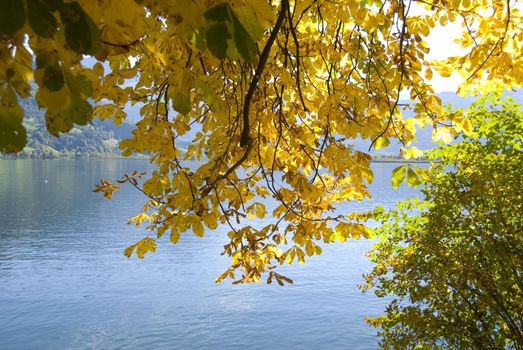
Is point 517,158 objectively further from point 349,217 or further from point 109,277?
point 109,277

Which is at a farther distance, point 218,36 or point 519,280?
point 519,280

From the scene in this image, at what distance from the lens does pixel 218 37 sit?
1112 mm

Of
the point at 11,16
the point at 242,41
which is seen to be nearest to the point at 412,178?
the point at 242,41

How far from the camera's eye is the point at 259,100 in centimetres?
389

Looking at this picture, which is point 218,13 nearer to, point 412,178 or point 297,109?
point 412,178

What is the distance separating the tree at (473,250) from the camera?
10.3m

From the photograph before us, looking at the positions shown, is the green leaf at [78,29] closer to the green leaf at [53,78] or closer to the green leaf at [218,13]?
the green leaf at [53,78]

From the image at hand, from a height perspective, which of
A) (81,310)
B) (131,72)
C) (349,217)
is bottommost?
(81,310)

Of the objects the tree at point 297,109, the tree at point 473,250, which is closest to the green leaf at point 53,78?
the tree at point 297,109

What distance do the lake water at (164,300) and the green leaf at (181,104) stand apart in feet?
67.5

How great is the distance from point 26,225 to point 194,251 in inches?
741

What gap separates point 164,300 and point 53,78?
90.1 ft

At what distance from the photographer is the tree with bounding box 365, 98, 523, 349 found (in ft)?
33.8

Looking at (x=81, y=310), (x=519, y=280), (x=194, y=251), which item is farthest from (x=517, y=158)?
(x=194, y=251)
